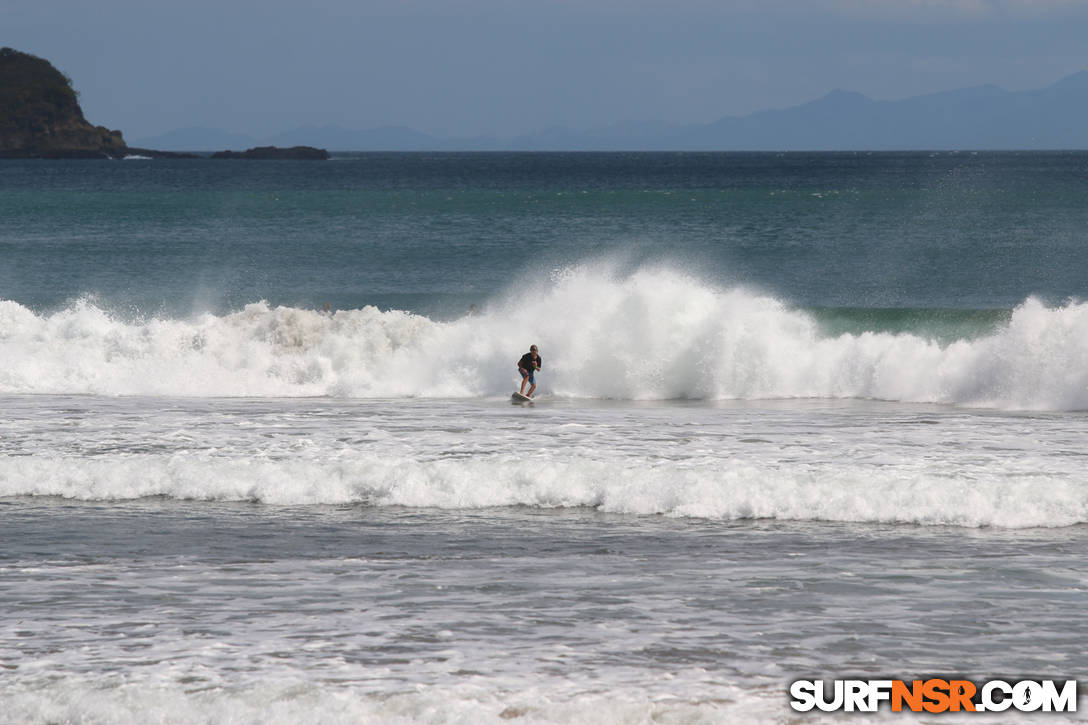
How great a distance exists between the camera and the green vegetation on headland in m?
174

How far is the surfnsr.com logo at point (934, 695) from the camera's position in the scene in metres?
6.50

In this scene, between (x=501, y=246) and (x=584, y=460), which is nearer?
→ (x=584, y=460)

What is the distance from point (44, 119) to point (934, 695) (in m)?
191

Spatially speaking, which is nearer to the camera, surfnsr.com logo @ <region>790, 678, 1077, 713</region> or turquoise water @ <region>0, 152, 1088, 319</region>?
surfnsr.com logo @ <region>790, 678, 1077, 713</region>

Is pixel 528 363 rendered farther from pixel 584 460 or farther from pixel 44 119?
pixel 44 119

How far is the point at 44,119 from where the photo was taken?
178375mm

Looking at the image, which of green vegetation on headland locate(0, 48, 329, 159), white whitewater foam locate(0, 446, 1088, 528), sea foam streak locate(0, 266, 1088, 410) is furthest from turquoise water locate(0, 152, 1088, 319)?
green vegetation on headland locate(0, 48, 329, 159)

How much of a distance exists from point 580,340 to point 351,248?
22.6 meters

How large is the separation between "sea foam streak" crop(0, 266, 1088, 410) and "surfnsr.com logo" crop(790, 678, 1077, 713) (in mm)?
11855

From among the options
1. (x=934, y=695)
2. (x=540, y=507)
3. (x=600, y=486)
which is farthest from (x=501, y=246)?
(x=934, y=695)

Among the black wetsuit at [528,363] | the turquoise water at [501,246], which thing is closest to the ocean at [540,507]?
the black wetsuit at [528,363]

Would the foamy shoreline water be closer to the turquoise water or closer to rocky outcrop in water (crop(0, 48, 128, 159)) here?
the turquoise water

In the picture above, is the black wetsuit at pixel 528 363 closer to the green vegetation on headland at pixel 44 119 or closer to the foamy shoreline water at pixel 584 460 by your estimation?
the foamy shoreline water at pixel 584 460

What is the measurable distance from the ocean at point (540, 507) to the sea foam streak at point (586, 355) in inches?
2.6
